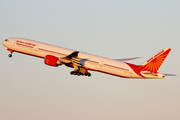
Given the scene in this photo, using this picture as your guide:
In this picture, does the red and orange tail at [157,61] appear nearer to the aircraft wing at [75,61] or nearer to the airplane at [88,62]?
the airplane at [88,62]

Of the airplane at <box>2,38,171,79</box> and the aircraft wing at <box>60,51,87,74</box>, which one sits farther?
the aircraft wing at <box>60,51,87,74</box>

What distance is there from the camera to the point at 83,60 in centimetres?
5756

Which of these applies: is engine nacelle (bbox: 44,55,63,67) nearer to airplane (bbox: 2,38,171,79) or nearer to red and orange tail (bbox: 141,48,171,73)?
airplane (bbox: 2,38,171,79)

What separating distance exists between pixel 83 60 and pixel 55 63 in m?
5.28

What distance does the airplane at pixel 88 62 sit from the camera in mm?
54875

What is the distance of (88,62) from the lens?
57.2 meters

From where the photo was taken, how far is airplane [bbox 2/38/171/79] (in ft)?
180

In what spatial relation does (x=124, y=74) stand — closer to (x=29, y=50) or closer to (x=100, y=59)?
(x=100, y=59)

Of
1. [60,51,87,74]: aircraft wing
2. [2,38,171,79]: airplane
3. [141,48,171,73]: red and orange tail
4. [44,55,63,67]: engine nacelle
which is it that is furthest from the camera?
[44,55,63,67]: engine nacelle

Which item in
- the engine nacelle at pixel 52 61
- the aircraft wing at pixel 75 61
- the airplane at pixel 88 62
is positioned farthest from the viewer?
the engine nacelle at pixel 52 61

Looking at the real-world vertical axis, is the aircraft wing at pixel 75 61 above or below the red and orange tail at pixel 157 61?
below

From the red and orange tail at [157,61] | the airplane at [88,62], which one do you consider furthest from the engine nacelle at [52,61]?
the red and orange tail at [157,61]

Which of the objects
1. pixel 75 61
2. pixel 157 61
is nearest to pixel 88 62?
pixel 75 61

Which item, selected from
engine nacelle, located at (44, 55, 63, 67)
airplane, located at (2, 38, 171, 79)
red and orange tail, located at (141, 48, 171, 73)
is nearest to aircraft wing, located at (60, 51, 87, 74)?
airplane, located at (2, 38, 171, 79)
